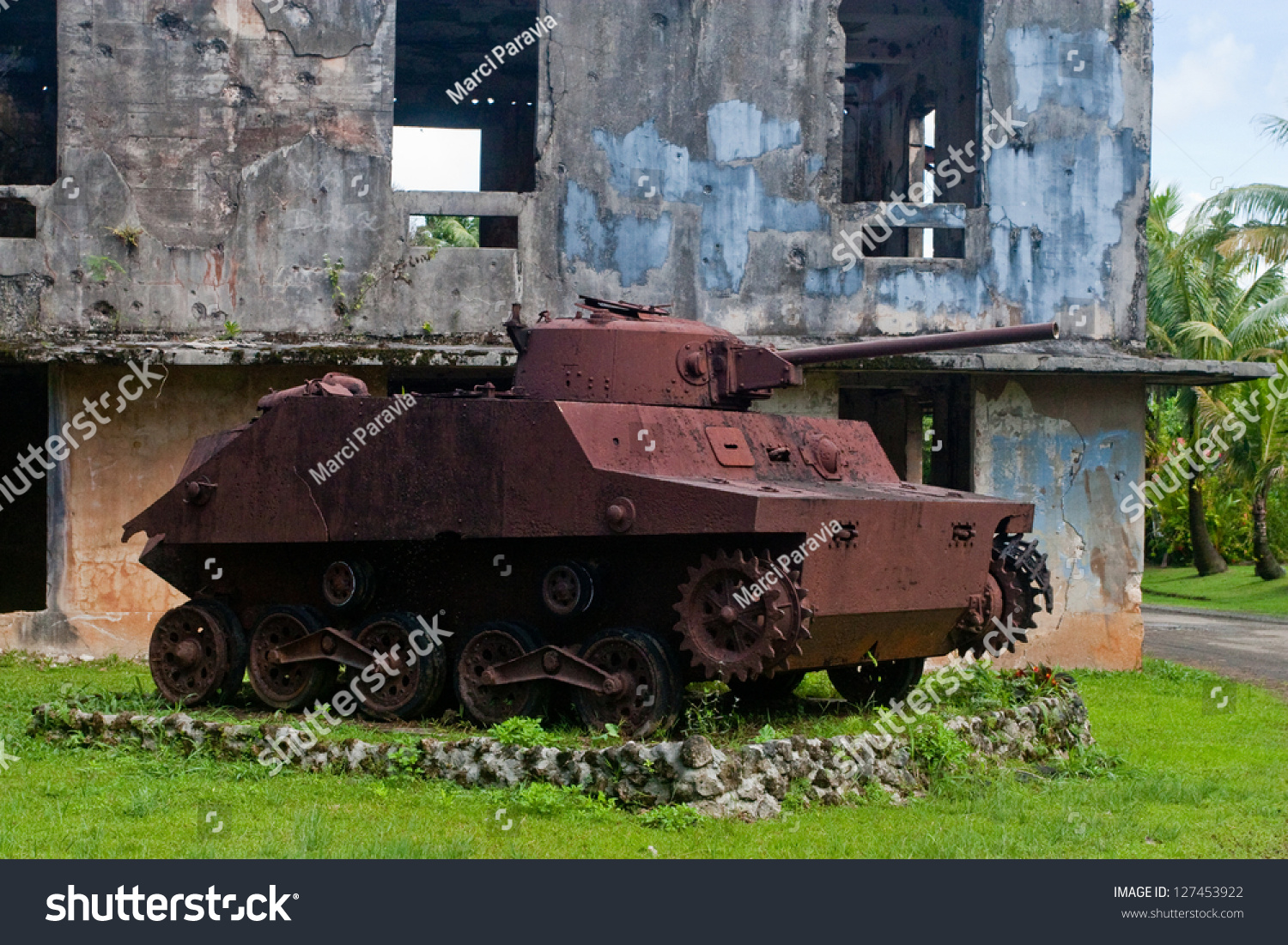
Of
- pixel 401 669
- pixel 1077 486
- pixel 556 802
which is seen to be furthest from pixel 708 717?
pixel 1077 486

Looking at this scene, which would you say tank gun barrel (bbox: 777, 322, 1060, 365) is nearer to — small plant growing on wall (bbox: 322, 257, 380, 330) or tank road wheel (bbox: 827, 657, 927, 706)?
tank road wheel (bbox: 827, 657, 927, 706)

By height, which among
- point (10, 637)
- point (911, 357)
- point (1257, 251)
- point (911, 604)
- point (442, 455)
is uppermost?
point (1257, 251)

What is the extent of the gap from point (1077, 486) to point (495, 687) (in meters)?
7.93

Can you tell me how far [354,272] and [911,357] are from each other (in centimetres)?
534

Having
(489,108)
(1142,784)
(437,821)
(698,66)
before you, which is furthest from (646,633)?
(489,108)

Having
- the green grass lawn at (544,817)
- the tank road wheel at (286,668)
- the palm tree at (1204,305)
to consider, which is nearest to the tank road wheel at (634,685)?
the green grass lawn at (544,817)

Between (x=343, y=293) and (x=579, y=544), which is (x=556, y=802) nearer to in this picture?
(x=579, y=544)

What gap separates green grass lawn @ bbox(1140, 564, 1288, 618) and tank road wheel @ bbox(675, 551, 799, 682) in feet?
63.7

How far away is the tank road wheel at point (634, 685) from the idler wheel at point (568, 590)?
8.8 inches

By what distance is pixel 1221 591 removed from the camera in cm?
3086

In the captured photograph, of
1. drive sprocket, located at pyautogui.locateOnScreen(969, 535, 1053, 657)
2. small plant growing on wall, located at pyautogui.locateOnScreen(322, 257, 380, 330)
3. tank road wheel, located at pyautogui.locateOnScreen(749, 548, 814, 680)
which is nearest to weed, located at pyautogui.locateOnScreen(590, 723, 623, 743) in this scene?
tank road wheel, located at pyautogui.locateOnScreen(749, 548, 814, 680)

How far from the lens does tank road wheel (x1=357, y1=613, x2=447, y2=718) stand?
33.7 feet

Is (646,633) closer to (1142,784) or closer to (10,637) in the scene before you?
(1142,784)

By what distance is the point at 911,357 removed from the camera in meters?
15.0
